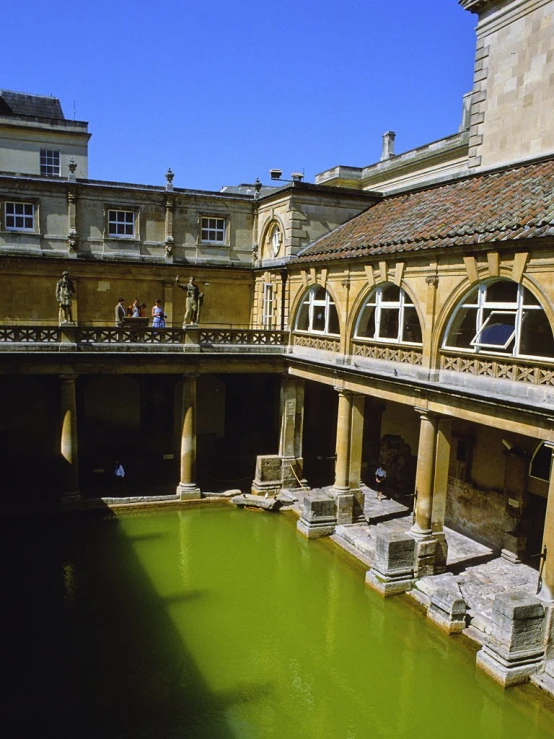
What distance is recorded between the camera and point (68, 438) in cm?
2034

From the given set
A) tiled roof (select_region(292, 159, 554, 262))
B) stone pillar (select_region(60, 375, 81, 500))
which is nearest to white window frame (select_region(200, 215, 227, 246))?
tiled roof (select_region(292, 159, 554, 262))

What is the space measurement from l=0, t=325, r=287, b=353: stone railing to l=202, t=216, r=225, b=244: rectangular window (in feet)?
20.4

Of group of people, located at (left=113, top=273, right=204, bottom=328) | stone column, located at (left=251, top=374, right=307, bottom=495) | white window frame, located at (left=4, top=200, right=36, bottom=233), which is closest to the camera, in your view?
group of people, located at (left=113, top=273, right=204, bottom=328)

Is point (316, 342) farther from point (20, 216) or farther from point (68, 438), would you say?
point (20, 216)

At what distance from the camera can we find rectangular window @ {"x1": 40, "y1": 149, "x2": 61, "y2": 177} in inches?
1415

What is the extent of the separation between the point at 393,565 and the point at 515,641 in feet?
13.2

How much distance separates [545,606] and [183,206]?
20225 millimetres

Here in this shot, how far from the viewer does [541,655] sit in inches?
482

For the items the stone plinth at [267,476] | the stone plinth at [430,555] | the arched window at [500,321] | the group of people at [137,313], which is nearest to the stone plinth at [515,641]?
the stone plinth at [430,555]

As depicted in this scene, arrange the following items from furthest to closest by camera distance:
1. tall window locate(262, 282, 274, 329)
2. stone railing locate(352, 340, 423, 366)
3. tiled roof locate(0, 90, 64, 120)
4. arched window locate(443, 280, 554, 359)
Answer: tiled roof locate(0, 90, 64, 120) < tall window locate(262, 282, 274, 329) < stone railing locate(352, 340, 423, 366) < arched window locate(443, 280, 554, 359)

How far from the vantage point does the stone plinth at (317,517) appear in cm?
1914

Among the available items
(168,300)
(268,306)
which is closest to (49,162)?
(168,300)

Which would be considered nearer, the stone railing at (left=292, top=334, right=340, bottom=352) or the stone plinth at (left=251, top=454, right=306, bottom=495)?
the stone railing at (left=292, top=334, right=340, bottom=352)

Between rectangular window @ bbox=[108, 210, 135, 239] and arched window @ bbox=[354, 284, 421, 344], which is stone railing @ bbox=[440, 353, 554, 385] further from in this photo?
rectangular window @ bbox=[108, 210, 135, 239]
